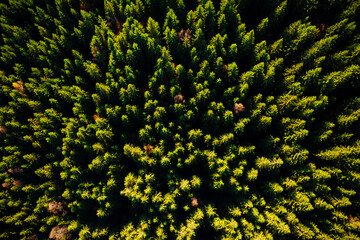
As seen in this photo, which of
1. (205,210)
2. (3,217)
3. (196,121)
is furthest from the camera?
(3,217)

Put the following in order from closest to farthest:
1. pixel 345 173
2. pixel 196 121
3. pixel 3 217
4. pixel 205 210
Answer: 1. pixel 345 173
2. pixel 205 210
3. pixel 196 121
4. pixel 3 217

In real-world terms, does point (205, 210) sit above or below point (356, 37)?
below

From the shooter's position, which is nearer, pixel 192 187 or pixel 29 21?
pixel 192 187

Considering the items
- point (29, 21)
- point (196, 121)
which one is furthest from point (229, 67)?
point (29, 21)

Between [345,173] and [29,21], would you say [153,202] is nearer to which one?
[345,173]

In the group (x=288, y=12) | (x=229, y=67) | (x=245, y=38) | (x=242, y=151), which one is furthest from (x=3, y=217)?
(x=288, y=12)

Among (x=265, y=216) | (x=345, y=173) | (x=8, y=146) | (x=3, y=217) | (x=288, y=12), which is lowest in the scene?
(x=265, y=216)
